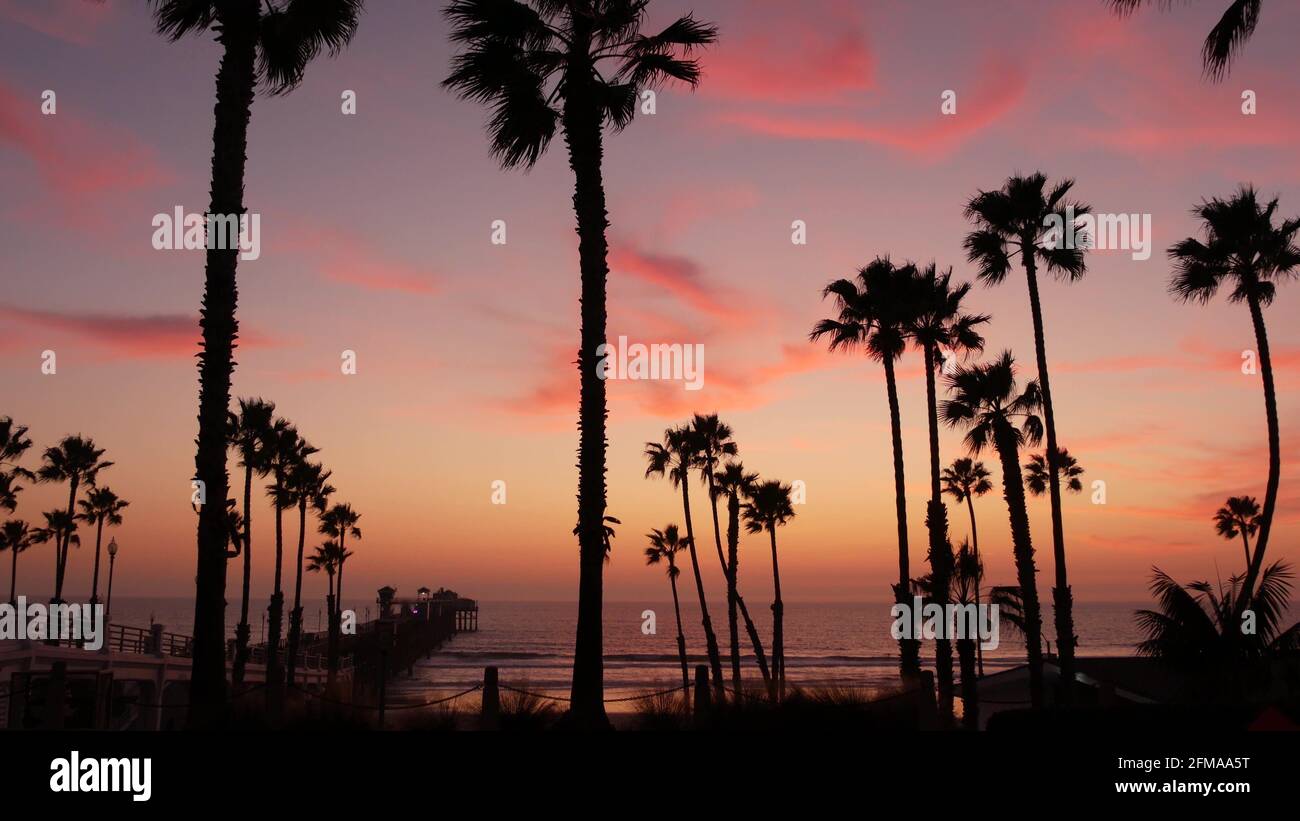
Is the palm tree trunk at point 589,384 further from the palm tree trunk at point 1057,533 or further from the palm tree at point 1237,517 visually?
the palm tree at point 1237,517

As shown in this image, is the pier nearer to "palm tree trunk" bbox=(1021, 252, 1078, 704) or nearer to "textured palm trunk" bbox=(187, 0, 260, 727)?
"textured palm trunk" bbox=(187, 0, 260, 727)

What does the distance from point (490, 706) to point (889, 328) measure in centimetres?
2226

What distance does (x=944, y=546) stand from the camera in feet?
101

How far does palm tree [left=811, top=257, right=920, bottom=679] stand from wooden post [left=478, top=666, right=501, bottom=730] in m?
18.0

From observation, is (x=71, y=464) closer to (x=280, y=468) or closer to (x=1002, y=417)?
(x=280, y=468)

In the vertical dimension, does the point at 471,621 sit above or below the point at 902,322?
below

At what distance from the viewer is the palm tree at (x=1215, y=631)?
19828mm

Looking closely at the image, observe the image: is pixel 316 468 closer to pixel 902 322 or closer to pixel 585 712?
pixel 902 322

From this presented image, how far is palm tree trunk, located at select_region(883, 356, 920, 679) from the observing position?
30531 mm

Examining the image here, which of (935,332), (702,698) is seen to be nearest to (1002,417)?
(935,332)
